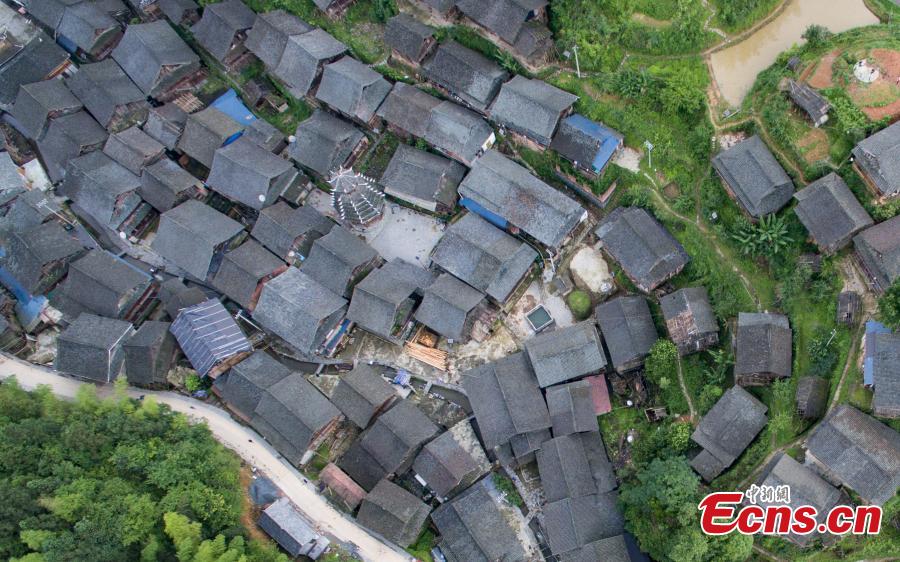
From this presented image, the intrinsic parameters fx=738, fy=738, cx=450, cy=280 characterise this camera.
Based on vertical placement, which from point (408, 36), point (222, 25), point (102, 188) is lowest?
point (102, 188)

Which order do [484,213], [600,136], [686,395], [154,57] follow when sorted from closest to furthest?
1. [686,395]
2. [600,136]
3. [484,213]
4. [154,57]

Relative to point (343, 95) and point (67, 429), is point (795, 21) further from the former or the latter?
point (67, 429)

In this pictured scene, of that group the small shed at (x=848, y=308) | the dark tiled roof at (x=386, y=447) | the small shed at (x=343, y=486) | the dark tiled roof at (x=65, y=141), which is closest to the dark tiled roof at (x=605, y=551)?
the dark tiled roof at (x=386, y=447)

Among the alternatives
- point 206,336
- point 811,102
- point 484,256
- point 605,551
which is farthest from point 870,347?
point 206,336

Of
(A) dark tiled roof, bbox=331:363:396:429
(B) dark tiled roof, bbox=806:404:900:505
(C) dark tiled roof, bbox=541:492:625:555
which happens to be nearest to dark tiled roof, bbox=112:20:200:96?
(A) dark tiled roof, bbox=331:363:396:429

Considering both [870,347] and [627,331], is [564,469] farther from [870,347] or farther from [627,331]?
[870,347]
